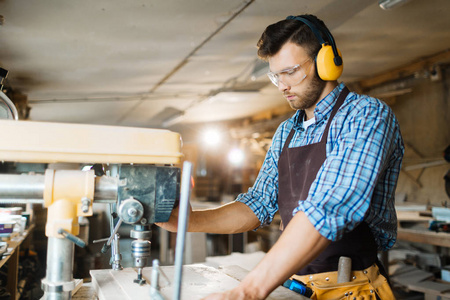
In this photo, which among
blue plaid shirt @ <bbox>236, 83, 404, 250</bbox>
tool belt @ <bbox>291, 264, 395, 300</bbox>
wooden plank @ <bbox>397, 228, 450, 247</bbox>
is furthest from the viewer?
wooden plank @ <bbox>397, 228, 450, 247</bbox>

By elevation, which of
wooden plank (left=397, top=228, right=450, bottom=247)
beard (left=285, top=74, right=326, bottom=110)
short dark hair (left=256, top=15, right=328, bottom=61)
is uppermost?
short dark hair (left=256, top=15, right=328, bottom=61)

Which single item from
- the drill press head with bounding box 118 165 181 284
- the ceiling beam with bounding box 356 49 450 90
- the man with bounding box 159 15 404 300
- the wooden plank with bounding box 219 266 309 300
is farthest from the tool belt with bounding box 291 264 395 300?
the ceiling beam with bounding box 356 49 450 90

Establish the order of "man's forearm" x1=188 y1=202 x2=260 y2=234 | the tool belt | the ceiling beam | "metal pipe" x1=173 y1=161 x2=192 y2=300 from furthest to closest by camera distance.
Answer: the ceiling beam
"man's forearm" x1=188 y1=202 x2=260 y2=234
the tool belt
"metal pipe" x1=173 y1=161 x2=192 y2=300

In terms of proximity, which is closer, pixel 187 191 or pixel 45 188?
pixel 187 191

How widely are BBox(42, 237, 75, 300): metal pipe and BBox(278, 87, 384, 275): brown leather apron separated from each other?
0.86 m

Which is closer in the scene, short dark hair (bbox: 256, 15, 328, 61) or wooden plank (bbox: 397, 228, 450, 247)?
short dark hair (bbox: 256, 15, 328, 61)

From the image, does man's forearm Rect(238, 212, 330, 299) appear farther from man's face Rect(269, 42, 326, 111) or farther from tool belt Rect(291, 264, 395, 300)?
man's face Rect(269, 42, 326, 111)

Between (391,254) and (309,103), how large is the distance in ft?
11.6

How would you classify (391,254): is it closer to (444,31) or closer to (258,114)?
(444,31)

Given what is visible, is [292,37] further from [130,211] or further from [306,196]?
[130,211]

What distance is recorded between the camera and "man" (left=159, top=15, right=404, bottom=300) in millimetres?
1146

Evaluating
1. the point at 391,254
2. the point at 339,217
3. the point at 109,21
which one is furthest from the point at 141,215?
the point at 391,254

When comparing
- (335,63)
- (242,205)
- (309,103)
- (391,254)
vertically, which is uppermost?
(335,63)

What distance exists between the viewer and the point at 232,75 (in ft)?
18.9
